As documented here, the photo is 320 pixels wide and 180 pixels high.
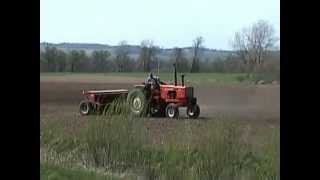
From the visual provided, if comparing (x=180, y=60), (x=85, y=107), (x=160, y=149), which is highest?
(x=180, y=60)

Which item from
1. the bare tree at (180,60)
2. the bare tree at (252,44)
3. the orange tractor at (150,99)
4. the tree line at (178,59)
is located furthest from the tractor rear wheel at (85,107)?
the bare tree at (252,44)

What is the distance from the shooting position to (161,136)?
1048 millimetres

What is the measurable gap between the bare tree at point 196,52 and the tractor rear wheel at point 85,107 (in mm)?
272

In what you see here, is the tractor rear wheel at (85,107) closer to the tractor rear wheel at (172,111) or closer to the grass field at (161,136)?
the grass field at (161,136)

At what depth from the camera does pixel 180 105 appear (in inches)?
41.9

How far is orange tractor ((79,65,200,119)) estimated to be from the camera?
1.03 m

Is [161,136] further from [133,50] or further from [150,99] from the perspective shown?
[133,50]

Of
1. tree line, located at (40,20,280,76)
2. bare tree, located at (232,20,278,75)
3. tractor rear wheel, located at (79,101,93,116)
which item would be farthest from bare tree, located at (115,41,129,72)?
bare tree, located at (232,20,278,75)

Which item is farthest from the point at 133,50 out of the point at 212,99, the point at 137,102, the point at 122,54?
the point at 212,99

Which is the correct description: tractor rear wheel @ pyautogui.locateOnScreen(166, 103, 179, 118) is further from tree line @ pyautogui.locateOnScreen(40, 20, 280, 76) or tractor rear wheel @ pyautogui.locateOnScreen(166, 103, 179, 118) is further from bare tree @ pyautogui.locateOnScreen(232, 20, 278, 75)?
bare tree @ pyautogui.locateOnScreen(232, 20, 278, 75)

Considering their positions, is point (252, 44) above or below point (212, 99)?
above

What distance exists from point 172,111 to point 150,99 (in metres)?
0.07
